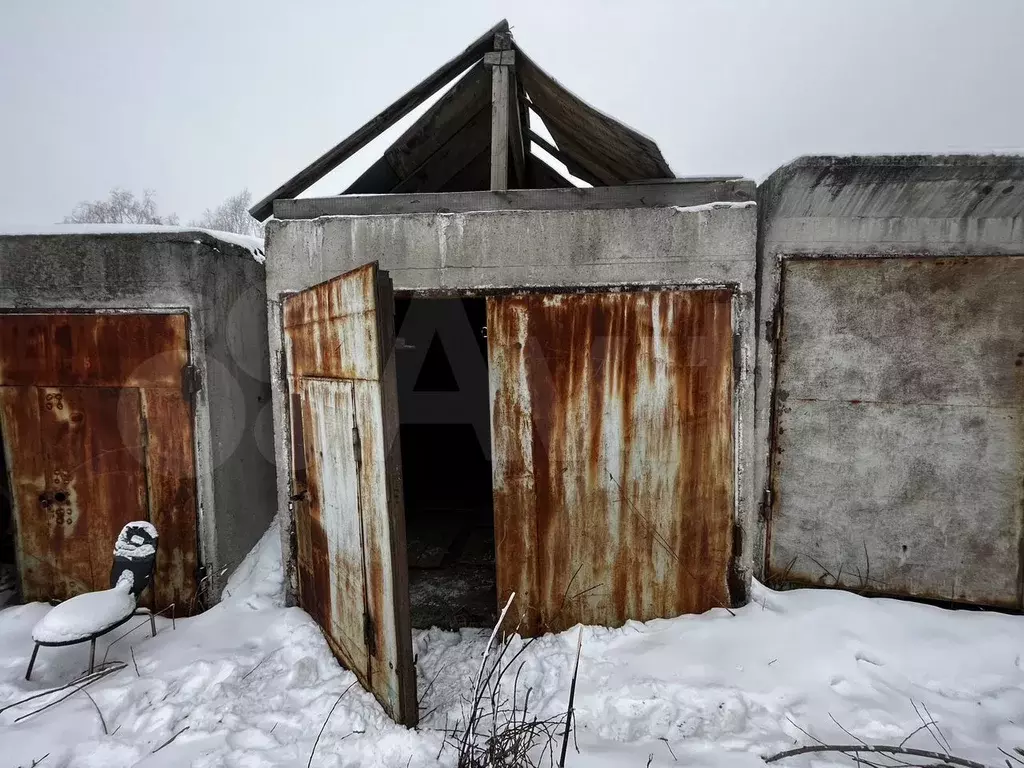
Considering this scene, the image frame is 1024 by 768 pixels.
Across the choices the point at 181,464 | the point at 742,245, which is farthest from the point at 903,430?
the point at 181,464

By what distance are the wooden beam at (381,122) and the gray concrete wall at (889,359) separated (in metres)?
2.22

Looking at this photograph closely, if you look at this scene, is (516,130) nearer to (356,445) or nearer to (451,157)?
(451,157)

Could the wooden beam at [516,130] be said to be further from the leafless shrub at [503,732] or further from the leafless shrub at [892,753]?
the leafless shrub at [892,753]

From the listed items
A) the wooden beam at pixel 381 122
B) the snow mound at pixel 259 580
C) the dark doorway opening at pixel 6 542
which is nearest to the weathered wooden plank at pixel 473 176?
the wooden beam at pixel 381 122

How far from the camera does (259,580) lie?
395cm

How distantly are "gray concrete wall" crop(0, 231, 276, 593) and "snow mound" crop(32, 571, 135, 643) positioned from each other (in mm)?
583

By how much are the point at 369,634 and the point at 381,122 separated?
3.38 m

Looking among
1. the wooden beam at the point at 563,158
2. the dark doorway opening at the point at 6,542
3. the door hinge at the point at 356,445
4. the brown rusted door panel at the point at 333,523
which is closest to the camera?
the door hinge at the point at 356,445

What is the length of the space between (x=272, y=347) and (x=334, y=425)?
3.70 ft

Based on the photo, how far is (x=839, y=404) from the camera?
10.9 feet

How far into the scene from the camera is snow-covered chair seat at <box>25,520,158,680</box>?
293cm

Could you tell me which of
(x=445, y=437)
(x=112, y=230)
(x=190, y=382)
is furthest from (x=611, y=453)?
(x=445, y=437)

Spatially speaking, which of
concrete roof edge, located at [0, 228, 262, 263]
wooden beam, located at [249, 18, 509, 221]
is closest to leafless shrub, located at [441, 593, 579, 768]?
wooden beam, located at [249, 18, 509, 221]

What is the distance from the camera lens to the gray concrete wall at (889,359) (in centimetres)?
312
